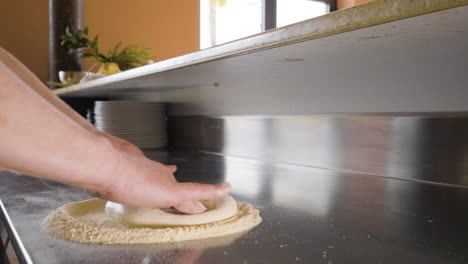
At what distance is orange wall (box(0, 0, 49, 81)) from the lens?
10.4 ft

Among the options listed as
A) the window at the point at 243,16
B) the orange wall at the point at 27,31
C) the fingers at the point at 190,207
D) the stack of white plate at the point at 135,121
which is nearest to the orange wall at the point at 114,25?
the orange wall at the point at 27,31

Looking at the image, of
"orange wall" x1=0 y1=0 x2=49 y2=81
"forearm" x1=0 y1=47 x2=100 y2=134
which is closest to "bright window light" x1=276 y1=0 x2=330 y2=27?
"orange wall" x1=0 y1=0 x2=49 y2=81

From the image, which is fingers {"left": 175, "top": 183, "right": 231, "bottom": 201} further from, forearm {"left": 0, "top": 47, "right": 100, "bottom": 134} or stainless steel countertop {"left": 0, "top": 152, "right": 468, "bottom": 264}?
forearm {"left": 0, "top": 47, "right": 100, "bottom": 134}

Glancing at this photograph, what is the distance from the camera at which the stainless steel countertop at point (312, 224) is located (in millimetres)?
528

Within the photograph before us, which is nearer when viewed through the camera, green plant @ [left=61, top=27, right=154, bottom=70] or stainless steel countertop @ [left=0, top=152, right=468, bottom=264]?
stainless steel countertop @ [left=0, top=152, right=468, bottom=264]

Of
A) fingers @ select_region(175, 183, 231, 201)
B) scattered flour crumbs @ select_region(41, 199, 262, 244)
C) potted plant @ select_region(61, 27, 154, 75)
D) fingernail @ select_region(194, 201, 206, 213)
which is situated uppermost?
potted plant @ select_region(61, 27, 154, 75)

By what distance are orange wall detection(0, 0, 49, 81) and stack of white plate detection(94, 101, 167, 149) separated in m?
1.45

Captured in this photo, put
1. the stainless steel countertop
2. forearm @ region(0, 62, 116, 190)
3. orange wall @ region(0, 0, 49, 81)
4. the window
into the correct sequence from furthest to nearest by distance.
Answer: the window, orange wall @ region(0, 0, 49, 81), the stainless steel countertop, forearm @ region(0, 62, 116, 190)

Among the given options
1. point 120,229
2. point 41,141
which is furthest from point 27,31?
point 41,141

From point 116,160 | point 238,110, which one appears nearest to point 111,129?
point 238,110

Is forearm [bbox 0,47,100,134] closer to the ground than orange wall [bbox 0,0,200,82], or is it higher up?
closer to the ground

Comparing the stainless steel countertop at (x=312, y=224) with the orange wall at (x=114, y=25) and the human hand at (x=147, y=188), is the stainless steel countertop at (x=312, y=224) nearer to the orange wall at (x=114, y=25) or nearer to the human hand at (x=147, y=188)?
the human hand at (x=147, y=188)

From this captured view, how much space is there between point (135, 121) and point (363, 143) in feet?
4.33

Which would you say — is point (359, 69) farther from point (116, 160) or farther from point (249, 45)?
point (116, 160)
